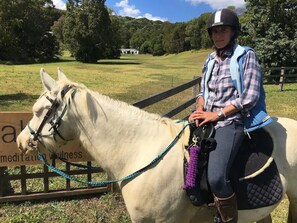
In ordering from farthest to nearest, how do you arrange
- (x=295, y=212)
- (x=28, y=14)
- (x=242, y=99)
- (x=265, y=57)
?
1. (x=28, y=14)
2. (x=265, y=57)
3. (x=295, y=212)
4. (x=242, y=99)

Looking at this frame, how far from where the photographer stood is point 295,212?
143 inches

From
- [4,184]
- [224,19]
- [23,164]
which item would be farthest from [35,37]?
[224,19]

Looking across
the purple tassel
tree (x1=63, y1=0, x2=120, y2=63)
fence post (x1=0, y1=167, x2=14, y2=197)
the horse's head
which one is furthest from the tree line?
the purple tassel

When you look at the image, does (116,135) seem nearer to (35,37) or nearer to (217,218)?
(217,218)

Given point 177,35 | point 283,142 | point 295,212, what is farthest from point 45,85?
point 177,35

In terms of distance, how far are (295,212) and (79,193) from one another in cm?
319

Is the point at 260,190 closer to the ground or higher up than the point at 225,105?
closer to the ground

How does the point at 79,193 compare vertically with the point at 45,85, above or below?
below

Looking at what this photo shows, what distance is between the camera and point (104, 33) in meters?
59.7

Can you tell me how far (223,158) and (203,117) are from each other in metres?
0.39

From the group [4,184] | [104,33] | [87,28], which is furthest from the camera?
[104,33]

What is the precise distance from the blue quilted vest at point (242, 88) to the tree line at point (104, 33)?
19.7 metres

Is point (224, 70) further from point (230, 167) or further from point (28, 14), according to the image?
point (28, 14)

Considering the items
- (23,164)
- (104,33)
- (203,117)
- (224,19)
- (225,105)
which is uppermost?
(104,33)
